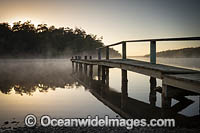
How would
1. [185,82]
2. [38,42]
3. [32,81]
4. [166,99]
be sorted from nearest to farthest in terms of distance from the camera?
[185,82] < [166,99] < [32,81] < [38,42]

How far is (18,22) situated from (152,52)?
295 feet

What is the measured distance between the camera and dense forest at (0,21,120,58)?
7512 centimetres

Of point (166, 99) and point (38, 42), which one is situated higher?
point (38, 42)

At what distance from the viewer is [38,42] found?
79938 millimetres

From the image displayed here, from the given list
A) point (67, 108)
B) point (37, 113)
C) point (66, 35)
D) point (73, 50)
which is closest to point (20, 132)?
point (37, 113)

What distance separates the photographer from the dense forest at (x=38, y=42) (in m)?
75.1

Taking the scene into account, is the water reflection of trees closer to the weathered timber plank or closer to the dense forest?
the weathered timber plank

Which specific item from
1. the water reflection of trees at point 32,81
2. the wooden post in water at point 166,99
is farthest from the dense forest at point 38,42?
the wooden post in water at point 166,99

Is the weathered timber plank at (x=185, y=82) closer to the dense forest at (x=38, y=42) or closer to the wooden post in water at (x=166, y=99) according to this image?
the wooden post in water at (x=166, y=99)

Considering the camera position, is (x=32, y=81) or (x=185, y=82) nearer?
(x=185, y=82)

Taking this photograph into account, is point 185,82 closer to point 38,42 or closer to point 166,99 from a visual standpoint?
point 166,99

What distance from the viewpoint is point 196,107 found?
7.45 meters

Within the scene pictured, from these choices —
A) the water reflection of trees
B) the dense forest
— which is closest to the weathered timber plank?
the water reflection of trees

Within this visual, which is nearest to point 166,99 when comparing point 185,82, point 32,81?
point 185,82
